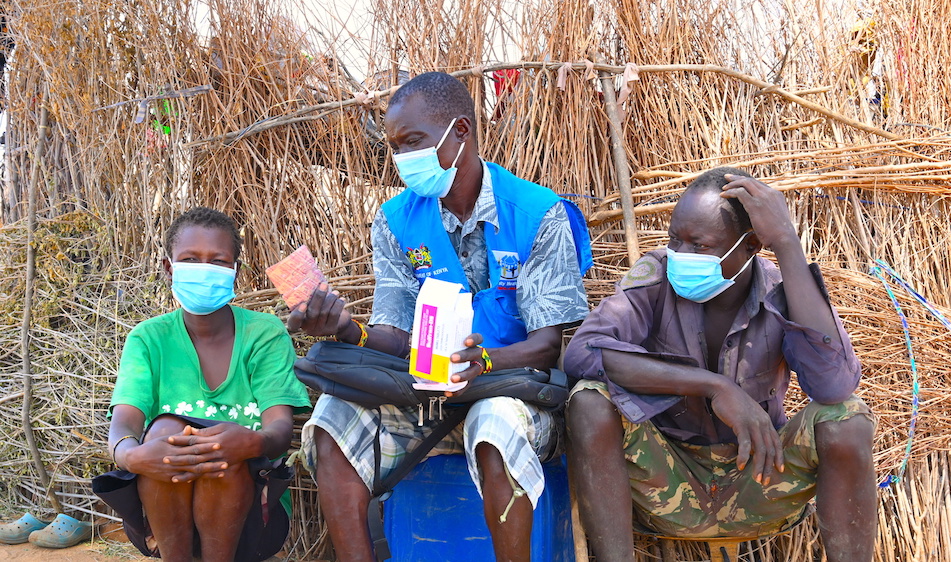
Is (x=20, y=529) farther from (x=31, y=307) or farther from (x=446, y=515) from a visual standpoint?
(x=446, y=515)

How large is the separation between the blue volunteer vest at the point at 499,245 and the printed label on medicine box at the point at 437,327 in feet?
2.00

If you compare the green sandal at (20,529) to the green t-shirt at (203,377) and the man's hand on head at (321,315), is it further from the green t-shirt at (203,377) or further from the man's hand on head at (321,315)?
the man's hand on head at (321,315)

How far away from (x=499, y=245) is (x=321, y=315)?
77cm

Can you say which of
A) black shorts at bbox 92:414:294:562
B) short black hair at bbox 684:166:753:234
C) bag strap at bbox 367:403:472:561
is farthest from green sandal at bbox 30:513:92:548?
short black hair at bbox 684:166:753:234

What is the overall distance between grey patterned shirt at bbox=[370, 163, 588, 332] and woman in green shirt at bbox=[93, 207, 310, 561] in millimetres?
448

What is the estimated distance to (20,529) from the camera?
3.54 metres

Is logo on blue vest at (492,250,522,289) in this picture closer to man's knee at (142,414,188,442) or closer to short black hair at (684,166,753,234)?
short black hair at (684,166,753,234)

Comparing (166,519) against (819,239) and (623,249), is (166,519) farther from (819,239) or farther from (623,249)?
(819,239)

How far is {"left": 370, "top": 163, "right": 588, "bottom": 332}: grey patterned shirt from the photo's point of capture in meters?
2.65

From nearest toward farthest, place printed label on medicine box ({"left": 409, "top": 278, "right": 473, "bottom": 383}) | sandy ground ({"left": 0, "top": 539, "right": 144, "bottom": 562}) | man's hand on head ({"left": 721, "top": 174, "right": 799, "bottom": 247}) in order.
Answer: printed label on medicine box ({"left": 409, "top": 278, "right": 473, "bottom": 383})
man's hand on head ({"left": 721, "top": 174, "right": 799, "bottom": 247})
sandy ground ({"left": 0, "top": 539, "right": 144, "bottom": 562})

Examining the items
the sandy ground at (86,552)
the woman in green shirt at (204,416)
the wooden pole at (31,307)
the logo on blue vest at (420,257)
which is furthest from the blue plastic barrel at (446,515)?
the wooden pole at (31,307)

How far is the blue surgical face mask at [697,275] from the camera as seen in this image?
7.88 ft

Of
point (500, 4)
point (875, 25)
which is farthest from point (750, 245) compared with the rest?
point (875, 25)

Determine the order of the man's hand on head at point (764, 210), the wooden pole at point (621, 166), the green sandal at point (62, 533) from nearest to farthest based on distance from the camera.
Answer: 1. the man's hand on head at point (764, 210)
2. the wooden pole at point (621, 166)
3. the green sandal at point (62, 533)
